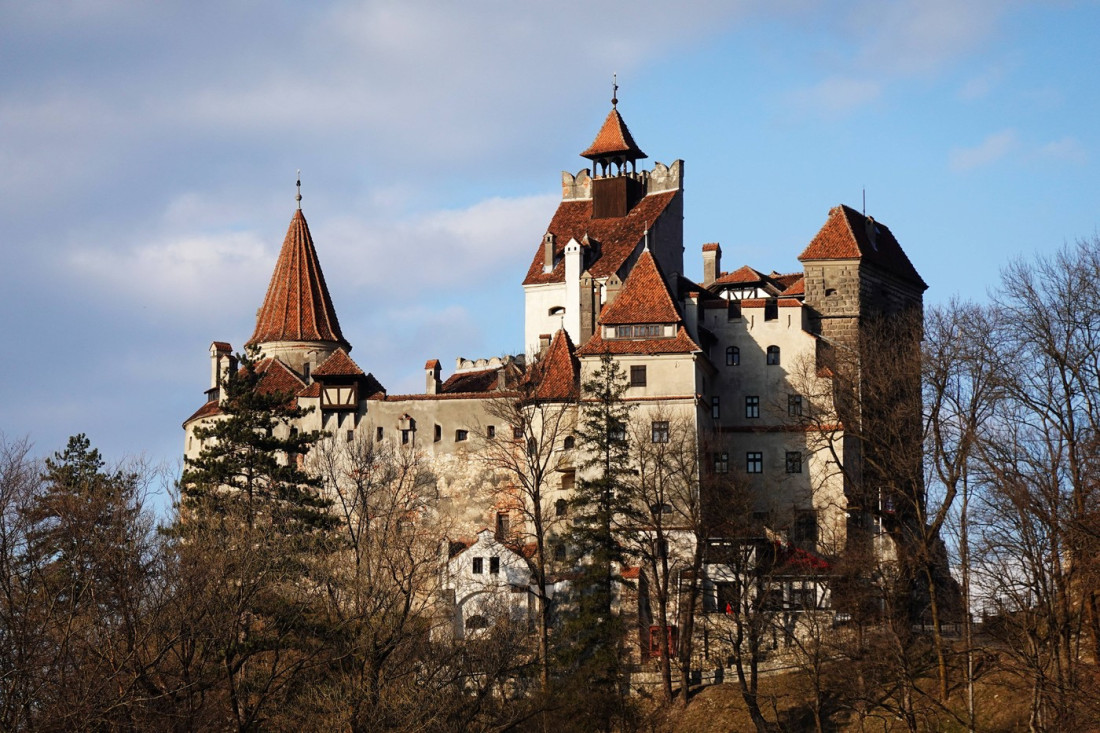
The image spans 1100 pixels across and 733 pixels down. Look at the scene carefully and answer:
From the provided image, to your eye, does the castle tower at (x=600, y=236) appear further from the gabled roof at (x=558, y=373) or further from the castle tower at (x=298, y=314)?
the castle tower at (x=298, y=314)

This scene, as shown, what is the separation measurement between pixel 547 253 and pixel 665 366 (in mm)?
12768

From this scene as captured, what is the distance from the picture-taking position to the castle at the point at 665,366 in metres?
67.5

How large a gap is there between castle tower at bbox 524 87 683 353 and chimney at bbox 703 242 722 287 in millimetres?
1165

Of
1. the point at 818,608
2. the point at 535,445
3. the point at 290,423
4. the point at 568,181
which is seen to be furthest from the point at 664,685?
the point at 568,181

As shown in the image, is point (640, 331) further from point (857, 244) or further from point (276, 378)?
point (276, 378)

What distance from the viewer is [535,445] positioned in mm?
66500

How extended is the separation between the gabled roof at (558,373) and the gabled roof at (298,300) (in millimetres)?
13929

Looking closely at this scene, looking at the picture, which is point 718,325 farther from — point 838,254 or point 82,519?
point 82,519

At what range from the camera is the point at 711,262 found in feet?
264

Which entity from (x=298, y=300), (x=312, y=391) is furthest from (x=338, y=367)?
(x=298, y=300)

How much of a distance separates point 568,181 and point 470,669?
113 ft

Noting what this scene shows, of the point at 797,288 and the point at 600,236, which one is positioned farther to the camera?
the point at 600,236

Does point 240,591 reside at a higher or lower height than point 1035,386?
lower

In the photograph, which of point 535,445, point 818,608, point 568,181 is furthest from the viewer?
point 568,181
